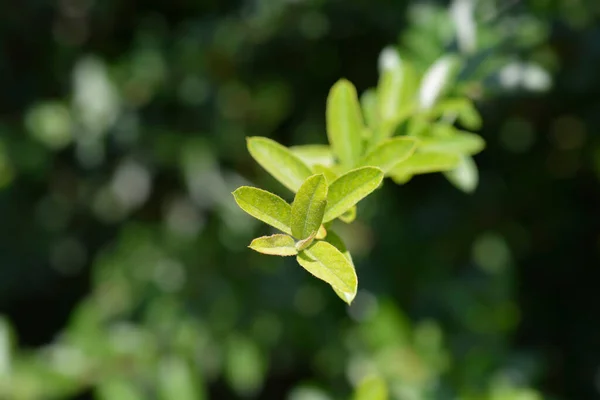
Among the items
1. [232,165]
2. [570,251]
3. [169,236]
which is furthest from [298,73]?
[570,251]

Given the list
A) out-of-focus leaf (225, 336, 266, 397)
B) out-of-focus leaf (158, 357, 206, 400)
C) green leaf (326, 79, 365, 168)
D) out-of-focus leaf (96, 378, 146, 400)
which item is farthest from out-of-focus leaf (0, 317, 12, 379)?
green leaf (326, 79, 365, 168)

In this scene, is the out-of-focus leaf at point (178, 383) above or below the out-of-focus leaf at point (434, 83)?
below

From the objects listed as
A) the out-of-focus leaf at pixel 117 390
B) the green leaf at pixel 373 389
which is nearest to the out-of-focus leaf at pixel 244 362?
the out-of-focus leaf at pixel 117 390

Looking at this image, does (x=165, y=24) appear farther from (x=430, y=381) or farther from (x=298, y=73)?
(x=430, y=381)

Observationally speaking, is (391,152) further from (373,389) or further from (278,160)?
(373,389)

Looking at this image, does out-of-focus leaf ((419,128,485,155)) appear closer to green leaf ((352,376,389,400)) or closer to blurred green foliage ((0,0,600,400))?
green leaf ((352,376,389,400))

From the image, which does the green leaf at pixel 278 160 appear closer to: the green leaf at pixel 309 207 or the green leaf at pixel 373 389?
the green leaf at pixel 309 207

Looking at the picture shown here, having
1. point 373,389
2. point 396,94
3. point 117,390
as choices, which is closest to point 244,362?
point 117,390
